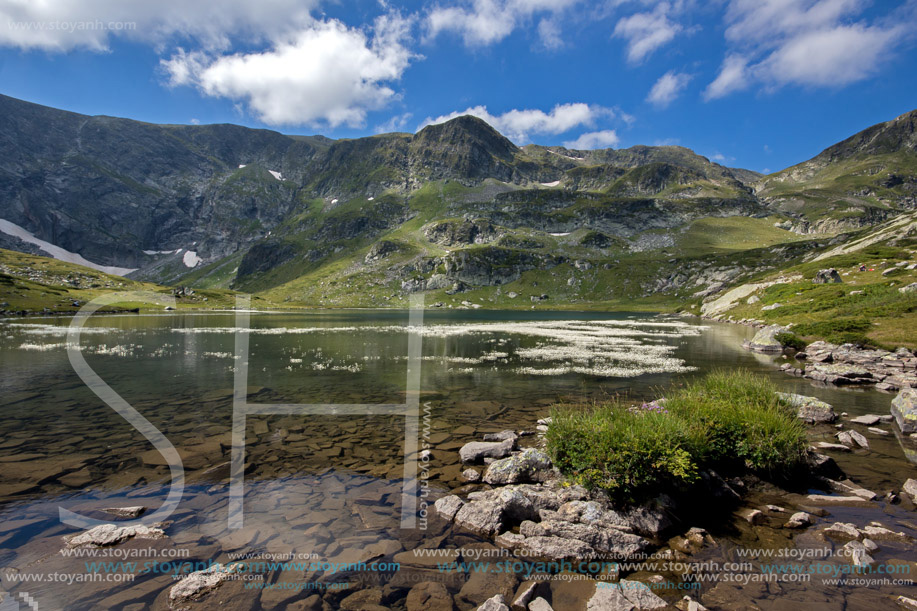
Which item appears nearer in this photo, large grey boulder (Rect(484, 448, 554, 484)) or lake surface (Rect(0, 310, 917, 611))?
lake surface (Rect(0, 310, 917, 611))

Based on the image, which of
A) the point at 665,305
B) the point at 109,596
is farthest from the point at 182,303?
the point at 665,305

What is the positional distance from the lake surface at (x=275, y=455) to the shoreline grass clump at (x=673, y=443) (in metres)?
2.13

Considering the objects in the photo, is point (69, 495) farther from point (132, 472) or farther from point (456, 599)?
point (456, 599)

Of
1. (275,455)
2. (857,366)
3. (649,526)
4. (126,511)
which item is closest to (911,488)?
(649,526)

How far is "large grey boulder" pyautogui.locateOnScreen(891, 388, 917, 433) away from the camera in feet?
58.2

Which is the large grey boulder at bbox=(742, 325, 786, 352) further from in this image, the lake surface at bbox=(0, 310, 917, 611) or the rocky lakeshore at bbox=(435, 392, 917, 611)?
the rocky lakeshore at bbox=(435, 392, 917, 611)

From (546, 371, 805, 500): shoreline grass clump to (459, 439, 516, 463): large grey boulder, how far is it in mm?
2765

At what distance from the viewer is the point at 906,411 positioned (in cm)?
1834

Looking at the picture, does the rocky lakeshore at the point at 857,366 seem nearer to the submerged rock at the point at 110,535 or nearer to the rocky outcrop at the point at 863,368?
the rocky outcrop at the point at 863,368

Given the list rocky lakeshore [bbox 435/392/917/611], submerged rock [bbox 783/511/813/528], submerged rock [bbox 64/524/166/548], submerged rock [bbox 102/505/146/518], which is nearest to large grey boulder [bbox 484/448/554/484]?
rocky lakeshore [bbox 435/392/917/611]

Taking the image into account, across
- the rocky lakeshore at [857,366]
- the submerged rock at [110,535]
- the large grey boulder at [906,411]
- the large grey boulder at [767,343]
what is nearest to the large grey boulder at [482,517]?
the submerged rock at [110,535]

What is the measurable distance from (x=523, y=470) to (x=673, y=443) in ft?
15.3

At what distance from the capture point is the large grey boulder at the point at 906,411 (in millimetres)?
17734

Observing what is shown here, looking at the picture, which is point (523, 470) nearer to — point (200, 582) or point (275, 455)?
point (200, 582)
